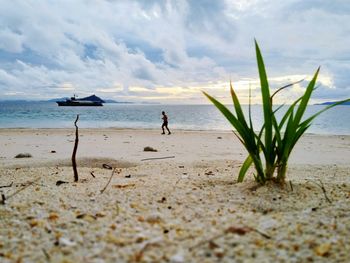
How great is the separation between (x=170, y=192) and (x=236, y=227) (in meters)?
0.88

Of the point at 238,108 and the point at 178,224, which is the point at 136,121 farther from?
the point at 178,224

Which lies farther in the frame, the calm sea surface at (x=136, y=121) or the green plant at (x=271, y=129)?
the calm sea surface at (x=136, y=121)

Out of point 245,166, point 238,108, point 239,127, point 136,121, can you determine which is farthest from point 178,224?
point 136,121

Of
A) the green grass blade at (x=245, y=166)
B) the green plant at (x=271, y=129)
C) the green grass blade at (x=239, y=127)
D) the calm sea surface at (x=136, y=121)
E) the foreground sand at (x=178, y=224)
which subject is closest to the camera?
the foreground sand at (x=178, y=224)

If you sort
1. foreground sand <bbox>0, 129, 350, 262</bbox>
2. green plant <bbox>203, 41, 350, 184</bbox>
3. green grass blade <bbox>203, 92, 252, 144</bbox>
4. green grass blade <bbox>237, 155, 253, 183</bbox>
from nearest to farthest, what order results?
foreground sand <bbox>0, 129, 350, 262</bbox>
green plant <bbox>203, 41, 350, 184</bbox>
green grass blade <bbox>203, 92, 252, 144</bbox>
green grass blade <bbox>237, 155, 253, 183</bbox>

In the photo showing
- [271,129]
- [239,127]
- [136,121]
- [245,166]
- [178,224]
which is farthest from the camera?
[136,121]

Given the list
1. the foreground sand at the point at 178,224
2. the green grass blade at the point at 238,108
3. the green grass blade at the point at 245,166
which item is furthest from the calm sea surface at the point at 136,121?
the foreground sand at the point at 178,224

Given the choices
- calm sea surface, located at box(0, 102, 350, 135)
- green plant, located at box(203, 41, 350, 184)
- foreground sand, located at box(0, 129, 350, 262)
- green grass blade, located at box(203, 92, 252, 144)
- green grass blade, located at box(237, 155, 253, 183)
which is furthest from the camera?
calm sea surface, located at box(0, 102, 350, 135)

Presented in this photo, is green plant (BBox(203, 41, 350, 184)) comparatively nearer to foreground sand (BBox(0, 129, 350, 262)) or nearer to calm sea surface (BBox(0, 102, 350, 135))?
foreground sand (BBox(0, 129, 350, 262))

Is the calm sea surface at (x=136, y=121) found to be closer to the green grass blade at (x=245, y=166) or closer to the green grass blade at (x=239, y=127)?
the green grass blade at (x=245, y=166)

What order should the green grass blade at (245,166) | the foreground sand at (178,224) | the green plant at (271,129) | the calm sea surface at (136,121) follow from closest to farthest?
the foreground sand at (178,224), the green plant at (271,129), the green grass blade at (245,166), the calm sea surface at (136,121)

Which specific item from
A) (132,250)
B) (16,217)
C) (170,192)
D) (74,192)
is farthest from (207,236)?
(74,192)

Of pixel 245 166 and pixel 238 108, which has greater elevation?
pixel 238 108

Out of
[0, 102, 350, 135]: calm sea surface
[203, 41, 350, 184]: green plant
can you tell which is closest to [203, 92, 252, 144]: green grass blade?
[203, 41, 350, 184]: green plant
